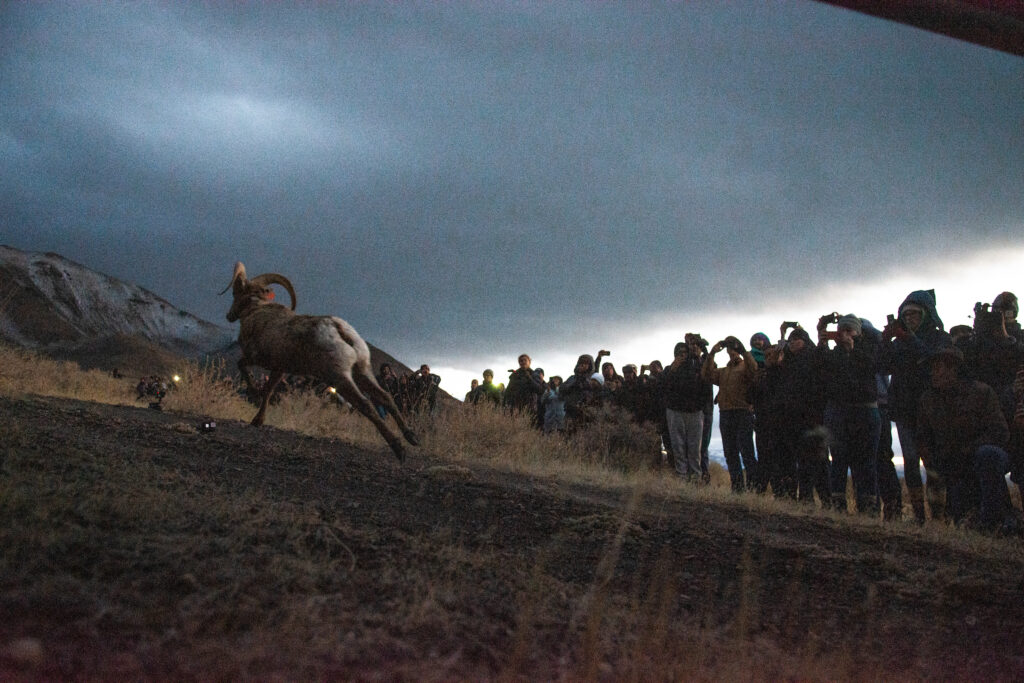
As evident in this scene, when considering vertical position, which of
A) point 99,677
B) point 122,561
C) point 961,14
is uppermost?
point 961,14

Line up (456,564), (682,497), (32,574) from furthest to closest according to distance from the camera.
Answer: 1. (682,497)
2. (456,564)
3. (32,574)

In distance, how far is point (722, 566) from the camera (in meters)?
5.07

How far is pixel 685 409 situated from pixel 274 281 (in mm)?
6044

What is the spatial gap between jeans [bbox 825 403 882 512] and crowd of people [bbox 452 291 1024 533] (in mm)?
12

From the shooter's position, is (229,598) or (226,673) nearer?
(226,673)

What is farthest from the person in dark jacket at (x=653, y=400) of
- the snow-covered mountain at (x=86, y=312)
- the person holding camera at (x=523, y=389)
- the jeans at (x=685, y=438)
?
the snow-covered mountain at (x=86, y=312)

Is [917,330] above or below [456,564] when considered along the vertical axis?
above

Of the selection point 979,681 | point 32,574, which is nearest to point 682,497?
point 979,681

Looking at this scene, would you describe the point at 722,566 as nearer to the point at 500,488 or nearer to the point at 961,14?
the point at 500,488

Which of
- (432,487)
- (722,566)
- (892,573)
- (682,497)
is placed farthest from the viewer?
(682,497)

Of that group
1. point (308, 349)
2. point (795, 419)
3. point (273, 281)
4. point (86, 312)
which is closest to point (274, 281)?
point (273, 281)

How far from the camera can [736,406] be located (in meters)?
10.7

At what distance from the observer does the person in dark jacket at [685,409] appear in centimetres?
1141

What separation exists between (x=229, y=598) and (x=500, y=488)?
4468 millimetres
